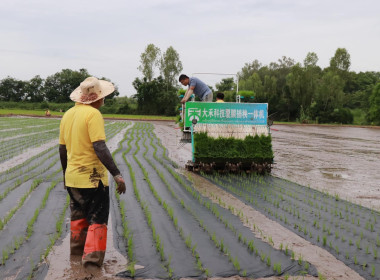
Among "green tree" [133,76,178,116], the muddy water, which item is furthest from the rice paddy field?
"green tree" [133,76,178,116]

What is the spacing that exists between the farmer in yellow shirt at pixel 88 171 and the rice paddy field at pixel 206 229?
0.85 ft

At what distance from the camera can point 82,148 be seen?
3398 millimetres

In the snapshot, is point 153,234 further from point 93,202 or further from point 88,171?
point 88,171

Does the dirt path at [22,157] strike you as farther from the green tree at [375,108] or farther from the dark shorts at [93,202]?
the green tree at [375,108]

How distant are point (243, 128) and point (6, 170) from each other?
517cm

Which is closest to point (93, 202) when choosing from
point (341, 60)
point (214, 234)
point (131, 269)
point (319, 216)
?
point (131, 269)

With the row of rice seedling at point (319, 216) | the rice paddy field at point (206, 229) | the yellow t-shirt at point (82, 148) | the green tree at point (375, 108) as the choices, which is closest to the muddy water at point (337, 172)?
the rice paddy field at point (206, 229)

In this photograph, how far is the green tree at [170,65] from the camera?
202 ft

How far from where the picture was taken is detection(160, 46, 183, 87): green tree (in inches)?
2421

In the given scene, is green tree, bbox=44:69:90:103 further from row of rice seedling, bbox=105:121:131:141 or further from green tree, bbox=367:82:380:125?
green tree, bbox=367:82:380:125

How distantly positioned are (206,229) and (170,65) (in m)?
58.3

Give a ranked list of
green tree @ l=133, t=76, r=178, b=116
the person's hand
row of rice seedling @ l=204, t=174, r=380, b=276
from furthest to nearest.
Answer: green tree @ l=133, t=76, r=178, b=116 → row of rice seedling @ l=204, t=174, r=380, b=276 → the person's hand

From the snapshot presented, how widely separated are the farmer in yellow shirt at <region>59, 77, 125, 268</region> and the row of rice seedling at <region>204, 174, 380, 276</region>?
2.29 meters

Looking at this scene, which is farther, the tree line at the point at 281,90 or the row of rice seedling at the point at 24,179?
the tree line at the point at 281,90
